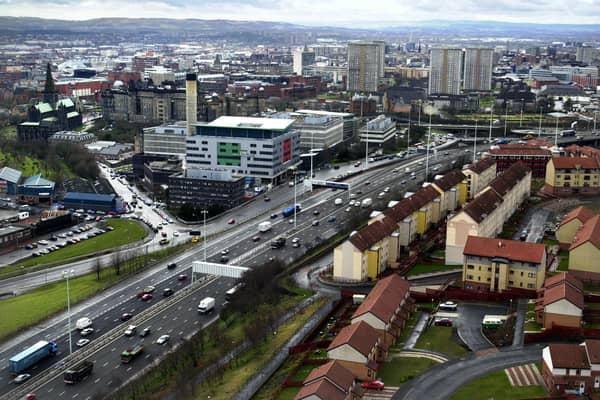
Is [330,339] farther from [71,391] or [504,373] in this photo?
[71,391]

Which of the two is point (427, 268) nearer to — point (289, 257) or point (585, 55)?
point (289, 257)

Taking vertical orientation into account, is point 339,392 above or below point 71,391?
above

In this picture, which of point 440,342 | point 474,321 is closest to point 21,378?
point 440,342

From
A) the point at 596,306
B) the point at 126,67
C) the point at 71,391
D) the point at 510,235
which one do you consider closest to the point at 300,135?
the point at 510,235

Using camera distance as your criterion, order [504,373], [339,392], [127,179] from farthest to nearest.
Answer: [127,179] → [504,373] → [339,392]

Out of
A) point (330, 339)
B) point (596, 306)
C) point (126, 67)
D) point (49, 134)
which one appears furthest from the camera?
point (126, 67)

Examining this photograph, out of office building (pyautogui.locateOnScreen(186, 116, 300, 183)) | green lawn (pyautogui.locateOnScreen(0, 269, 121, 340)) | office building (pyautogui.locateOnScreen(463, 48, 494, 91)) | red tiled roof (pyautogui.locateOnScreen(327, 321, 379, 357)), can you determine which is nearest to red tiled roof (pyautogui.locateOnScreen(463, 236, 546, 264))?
red tiled roof (pyautogui.locateOnScreen(327, 321, 379, 357))
